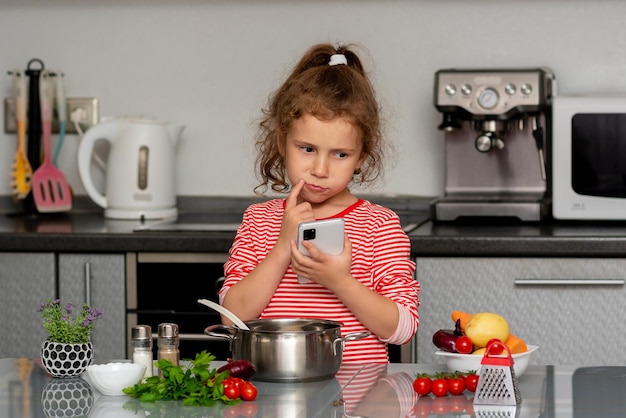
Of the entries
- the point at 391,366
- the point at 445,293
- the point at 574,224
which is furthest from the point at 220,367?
the point at 574,224

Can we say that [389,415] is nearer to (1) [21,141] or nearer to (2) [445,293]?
(2) [445,293]

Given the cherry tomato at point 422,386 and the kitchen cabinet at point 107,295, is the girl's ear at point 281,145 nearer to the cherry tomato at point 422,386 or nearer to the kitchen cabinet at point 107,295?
the cherry tomato at point 422,386

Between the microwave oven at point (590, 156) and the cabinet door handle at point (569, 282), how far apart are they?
11.2 inches

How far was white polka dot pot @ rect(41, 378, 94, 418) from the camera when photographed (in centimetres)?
124

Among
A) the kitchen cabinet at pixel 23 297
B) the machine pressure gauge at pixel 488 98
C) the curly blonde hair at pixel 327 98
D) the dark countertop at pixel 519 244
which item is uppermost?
the machine pressure gauge at pixel 488 98

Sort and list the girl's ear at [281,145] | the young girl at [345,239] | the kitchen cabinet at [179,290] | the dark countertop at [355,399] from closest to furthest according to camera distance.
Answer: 1. the dark countertop at [355,399]
2. the young girl at [345,239]
3. the girl's ear at [281,145]
4. the kitchen cabinet at [179,290]

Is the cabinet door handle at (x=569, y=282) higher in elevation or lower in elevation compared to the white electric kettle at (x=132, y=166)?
lower

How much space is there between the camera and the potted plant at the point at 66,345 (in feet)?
4.63

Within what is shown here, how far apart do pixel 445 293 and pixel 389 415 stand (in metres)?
1.20

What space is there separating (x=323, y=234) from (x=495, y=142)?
1.29m

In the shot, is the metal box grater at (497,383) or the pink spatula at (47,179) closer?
the metal box grater at (497,383)

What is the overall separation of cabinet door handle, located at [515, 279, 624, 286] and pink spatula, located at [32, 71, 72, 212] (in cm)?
132

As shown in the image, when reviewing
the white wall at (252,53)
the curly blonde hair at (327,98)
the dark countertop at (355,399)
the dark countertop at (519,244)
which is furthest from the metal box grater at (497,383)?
the white wall at (252,53)

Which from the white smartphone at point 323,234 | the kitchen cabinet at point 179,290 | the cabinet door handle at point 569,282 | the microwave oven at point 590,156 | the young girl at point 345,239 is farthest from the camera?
the microwave oven at point 590,156
